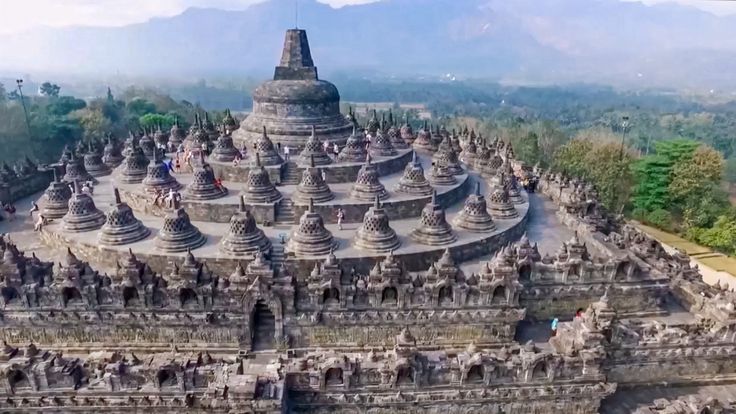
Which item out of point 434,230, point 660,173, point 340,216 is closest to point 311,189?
point 340,216

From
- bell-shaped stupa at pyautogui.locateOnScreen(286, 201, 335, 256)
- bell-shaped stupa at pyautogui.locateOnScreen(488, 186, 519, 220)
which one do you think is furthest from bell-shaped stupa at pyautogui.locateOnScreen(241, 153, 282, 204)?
bell-shaped stupa at pyautogui.locateOnScreen(488, 186, 519, 220)

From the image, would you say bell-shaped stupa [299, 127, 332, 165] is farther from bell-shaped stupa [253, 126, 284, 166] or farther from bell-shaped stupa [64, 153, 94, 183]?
bell-shaped stupa [64, 153, 94, 183]

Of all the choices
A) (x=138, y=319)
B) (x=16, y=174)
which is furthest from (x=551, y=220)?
(x=16, y=174)

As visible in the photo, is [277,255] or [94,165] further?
[94,165]

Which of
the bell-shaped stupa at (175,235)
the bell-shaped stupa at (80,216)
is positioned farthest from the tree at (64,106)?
the bell-shaped stupa at (175,235)

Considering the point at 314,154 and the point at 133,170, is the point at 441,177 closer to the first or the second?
the point at 314,154

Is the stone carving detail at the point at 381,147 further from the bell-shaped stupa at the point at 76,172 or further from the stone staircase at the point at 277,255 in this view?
the bell-shaped stupa at the point at 76,172

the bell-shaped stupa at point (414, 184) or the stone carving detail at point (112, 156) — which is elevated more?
the bell-shaped stupa at point (414, 184)
